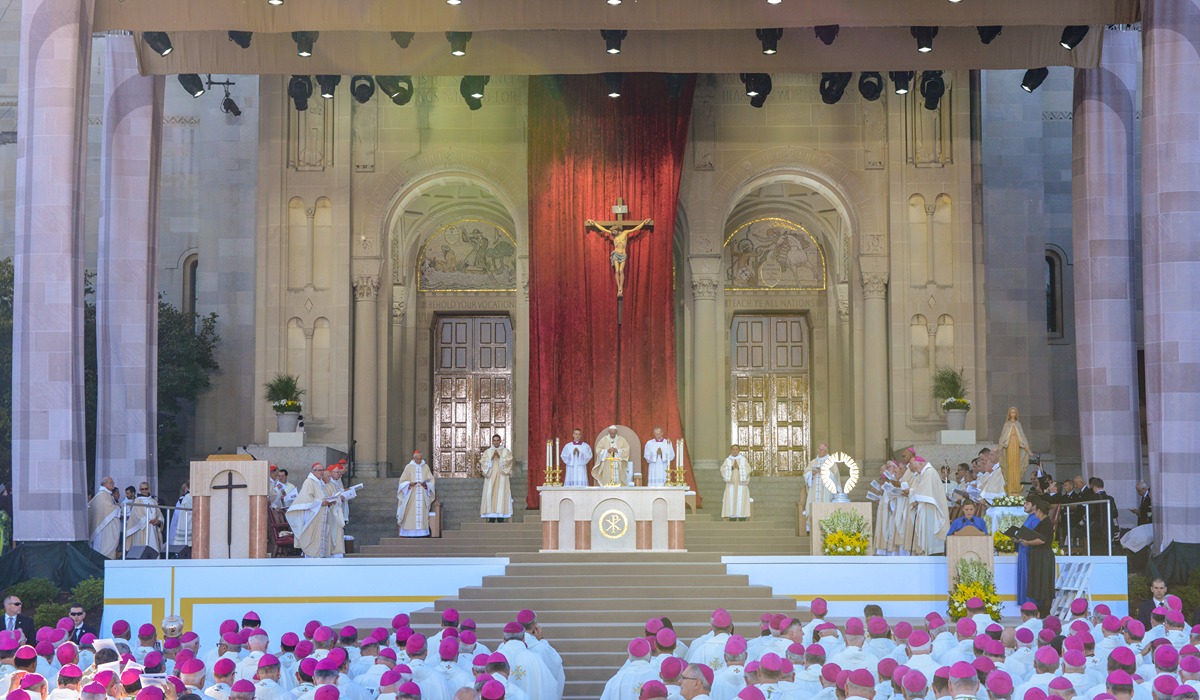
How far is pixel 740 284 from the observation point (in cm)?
3152

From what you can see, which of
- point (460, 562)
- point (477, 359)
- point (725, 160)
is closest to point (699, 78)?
point (725, 160)

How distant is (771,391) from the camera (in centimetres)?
3159

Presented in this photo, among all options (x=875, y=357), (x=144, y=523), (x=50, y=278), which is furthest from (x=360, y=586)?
(x=875, y=357)

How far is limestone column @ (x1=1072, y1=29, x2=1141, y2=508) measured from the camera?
23.7 meters

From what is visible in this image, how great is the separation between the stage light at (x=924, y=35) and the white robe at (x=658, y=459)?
7.24 meters

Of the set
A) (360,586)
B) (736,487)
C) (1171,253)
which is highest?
(1171,253)

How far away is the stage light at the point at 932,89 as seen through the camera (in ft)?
86.7

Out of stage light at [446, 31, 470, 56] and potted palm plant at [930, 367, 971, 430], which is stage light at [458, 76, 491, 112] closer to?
stage light at [446, 31, 470, 56]

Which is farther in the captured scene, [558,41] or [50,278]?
[558,41]

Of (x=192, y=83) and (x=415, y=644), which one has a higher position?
(x=192, y=83)

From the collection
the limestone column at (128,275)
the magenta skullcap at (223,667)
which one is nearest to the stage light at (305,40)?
the limestone column at (128,275)

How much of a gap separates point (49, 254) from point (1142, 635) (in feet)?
50.4

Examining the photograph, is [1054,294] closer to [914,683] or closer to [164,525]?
[164,525]

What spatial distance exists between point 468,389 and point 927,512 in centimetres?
1272
